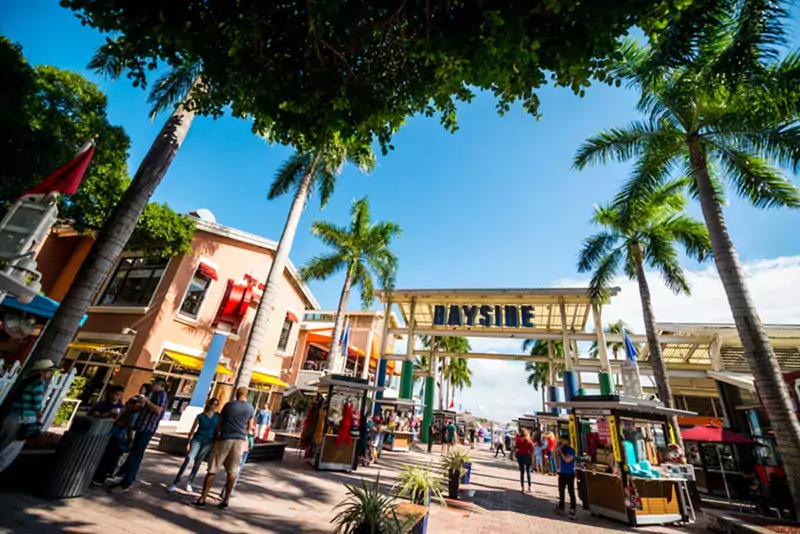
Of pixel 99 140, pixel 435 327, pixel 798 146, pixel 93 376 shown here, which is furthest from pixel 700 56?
pixel 93 376

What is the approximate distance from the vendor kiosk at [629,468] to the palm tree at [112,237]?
10.6 m

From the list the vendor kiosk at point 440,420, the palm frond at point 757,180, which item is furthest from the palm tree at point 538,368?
the palm frond at point 757,180

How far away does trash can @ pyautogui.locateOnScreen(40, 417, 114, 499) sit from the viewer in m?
4.72

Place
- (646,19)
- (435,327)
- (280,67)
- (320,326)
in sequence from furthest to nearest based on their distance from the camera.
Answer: (320,326), (435,327), (280,67), (646,19)

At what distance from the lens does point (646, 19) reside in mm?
3023

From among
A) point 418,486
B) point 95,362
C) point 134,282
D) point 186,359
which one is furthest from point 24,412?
point 134,282

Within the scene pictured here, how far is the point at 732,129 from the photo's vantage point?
30.2 ft

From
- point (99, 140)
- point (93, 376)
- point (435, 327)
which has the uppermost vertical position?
point (99, 140)

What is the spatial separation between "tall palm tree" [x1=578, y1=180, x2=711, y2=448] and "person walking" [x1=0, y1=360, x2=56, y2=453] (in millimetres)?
15161

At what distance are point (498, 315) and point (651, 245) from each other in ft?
24.5

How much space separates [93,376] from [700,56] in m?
24.3

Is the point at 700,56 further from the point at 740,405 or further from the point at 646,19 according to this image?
the point at 740,405

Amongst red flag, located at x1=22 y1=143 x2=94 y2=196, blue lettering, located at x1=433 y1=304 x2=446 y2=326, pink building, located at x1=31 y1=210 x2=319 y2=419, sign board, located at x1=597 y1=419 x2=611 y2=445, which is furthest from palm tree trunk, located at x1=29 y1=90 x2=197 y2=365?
blue lettering, located at x1=433 y1=304 x2=446 y2=326

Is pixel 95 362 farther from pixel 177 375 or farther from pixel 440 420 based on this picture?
pixel 440 420
